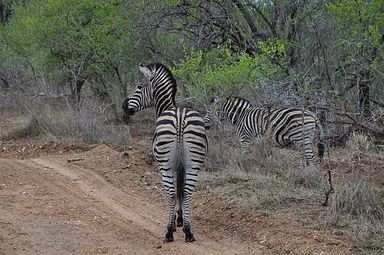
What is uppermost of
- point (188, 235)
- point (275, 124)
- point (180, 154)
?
point (275, 124)

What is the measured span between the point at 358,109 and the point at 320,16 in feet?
12.0

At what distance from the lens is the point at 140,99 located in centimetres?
1138

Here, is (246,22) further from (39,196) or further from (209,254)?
(209,254)

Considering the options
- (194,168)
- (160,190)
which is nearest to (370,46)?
→ (160,190)

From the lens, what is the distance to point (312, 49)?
16109mm

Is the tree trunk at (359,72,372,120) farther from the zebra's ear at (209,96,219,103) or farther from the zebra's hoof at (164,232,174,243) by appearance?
the zebra's hoof at (164,232,174,243)

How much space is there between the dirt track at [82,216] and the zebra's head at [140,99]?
1.30 m

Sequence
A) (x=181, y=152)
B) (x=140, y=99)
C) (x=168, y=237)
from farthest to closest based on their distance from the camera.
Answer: (x=140, y=99)
(x=181, y=152)
(x=168, y=237)

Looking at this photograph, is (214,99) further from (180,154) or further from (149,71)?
(180,154)

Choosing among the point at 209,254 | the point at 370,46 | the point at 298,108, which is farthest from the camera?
the point at 370,46

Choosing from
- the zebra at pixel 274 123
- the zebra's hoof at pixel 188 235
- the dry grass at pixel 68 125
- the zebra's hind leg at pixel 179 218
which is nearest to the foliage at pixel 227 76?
the zebra at pixel 274 123

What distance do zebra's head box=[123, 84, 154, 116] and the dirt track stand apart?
130cm

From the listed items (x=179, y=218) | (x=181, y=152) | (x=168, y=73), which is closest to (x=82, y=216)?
(x=179, y=218)

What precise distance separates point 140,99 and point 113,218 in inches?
117
